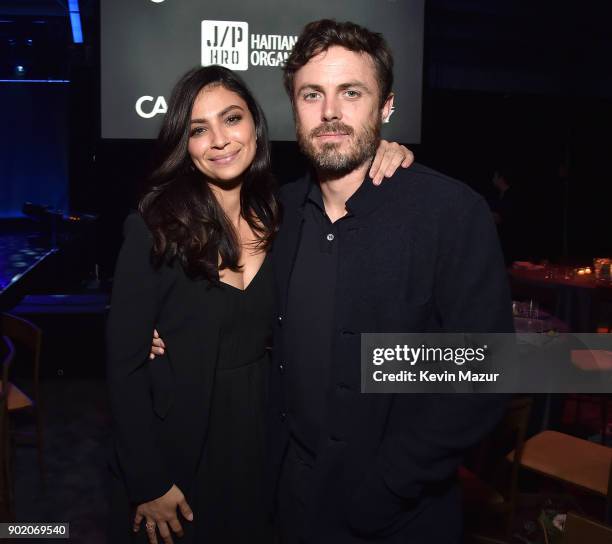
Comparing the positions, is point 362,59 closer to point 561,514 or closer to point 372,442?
point 372,442

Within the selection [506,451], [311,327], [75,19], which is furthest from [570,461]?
[75,19]

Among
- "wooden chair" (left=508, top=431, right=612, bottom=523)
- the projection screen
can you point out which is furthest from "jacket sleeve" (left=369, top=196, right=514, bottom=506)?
the projection screen

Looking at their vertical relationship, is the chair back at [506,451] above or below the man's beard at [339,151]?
below

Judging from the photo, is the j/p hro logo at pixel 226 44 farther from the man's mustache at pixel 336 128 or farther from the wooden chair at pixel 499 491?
the wooden chair at pixel 499 491

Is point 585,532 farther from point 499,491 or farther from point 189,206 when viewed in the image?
point 499,491

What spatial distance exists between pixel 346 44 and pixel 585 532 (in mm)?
1155

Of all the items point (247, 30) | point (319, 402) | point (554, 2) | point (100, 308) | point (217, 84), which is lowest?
point (100, 308)

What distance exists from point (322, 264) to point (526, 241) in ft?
27.4

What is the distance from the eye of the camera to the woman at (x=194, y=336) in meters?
1.54

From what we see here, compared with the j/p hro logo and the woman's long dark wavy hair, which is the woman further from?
the j/p hro logo

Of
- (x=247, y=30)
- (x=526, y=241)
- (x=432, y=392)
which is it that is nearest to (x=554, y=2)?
(x=526, y=241)

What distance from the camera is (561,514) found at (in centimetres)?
259

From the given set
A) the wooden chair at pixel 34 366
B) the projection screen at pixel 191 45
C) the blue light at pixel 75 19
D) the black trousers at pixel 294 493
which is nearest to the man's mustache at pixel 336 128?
the black trousers at pixel 294 493

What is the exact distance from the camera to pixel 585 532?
106cm
